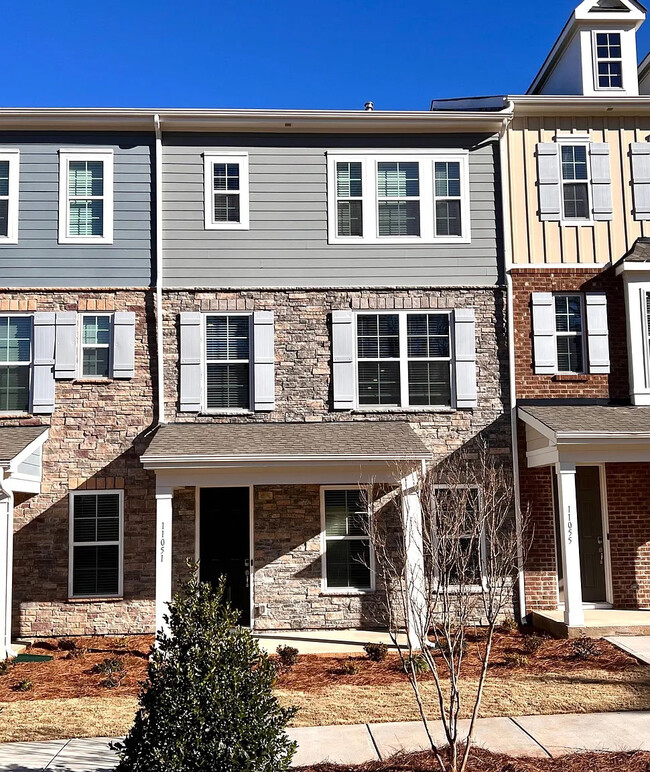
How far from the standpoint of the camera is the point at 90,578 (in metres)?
12.6

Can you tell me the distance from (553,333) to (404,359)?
2.46 m

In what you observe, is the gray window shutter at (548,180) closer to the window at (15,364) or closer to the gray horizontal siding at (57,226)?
the gray horizontal siding at (57,226)

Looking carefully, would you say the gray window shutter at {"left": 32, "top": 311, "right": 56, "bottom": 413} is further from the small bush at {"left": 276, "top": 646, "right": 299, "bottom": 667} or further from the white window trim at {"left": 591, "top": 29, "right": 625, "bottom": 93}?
the white window trim at {"left": 591, "top": 29, "right": 625, "bottom": 93}

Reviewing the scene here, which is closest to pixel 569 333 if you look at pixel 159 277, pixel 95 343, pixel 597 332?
pixel 597 332

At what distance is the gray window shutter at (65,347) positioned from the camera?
1291 centimetres

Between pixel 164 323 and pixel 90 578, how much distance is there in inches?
163

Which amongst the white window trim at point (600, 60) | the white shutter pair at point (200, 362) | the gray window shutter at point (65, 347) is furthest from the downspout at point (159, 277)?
the white window trim at point (600, 60)

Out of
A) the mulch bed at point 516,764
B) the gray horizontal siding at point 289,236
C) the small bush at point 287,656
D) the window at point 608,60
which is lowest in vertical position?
the small bush at point 287,656

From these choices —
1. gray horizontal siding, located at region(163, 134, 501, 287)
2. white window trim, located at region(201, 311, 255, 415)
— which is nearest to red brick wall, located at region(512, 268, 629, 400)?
gray horizontal siding, located at region(163, 134, 501, 287)

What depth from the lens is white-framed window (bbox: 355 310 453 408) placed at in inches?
522

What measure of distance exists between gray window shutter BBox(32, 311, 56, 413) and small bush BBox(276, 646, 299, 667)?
5339mm

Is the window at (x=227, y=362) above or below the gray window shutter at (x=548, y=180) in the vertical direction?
below

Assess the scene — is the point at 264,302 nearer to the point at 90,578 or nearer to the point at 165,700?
the point at 90,578

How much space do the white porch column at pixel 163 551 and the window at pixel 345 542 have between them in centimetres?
257
